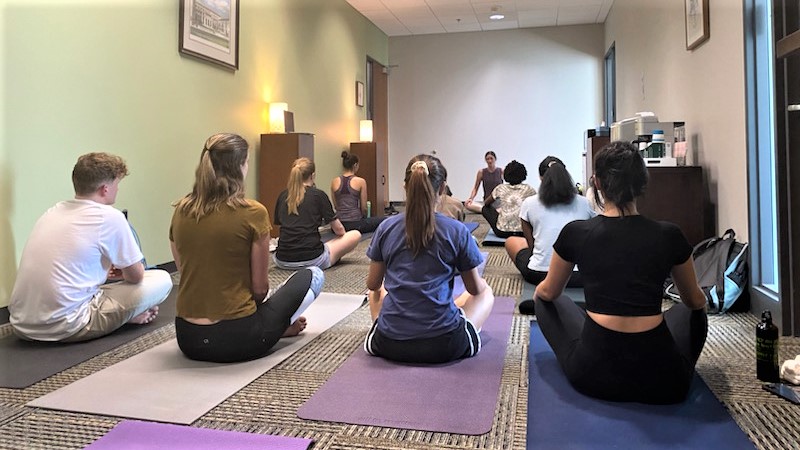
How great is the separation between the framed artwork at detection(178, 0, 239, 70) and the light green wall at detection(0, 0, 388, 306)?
7 centimetres

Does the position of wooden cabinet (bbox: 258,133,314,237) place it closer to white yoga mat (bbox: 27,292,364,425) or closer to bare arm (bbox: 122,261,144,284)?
bare arm (bbox: 122,261,144,284)

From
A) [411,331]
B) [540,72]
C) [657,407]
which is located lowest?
[657,407]

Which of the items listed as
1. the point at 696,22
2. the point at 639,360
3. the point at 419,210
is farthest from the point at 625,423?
the point at 696,22

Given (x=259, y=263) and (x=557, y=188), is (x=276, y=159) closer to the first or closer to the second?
(x=557, y=188)

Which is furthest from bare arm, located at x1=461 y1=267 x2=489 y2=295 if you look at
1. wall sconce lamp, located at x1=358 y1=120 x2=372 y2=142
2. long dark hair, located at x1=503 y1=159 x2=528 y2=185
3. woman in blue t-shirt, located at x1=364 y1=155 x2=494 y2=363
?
wall sconce lamp, located at x1=358 y1=120 x2=372 y2=142

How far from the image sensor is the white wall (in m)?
9.82

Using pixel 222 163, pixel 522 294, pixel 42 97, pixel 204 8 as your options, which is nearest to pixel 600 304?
pixel 222 163

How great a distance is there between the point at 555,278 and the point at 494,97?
335 inches

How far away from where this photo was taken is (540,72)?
9922 millimetres

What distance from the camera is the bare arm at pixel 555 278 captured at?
78.2 inches

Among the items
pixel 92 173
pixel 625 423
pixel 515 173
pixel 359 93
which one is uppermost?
pixel 359 93

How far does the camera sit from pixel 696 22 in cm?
416

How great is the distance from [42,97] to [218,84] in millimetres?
1896

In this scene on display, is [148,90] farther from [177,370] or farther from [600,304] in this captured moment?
[600,304]
